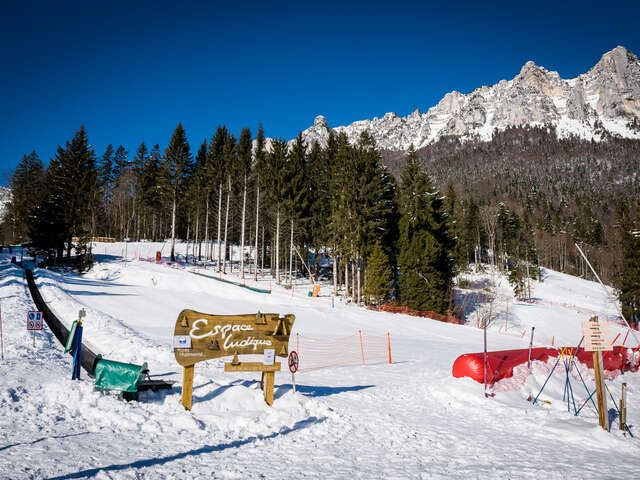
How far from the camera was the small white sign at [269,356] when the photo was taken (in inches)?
288

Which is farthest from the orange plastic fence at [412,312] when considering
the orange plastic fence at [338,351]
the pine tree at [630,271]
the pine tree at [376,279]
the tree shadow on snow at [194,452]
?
the tree shadow on snow at [194,452]

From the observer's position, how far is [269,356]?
7363mm

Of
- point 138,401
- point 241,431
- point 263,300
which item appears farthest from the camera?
point 263,300

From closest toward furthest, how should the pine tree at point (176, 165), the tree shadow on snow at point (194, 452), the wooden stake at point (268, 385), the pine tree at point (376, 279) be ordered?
the tree shadow on snow at point (194, 452) < the wooden stake at point (268, 385) < the pine tree at point (376, 279) < the pine tree at point (176, 165)

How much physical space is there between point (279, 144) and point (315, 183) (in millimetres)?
7074

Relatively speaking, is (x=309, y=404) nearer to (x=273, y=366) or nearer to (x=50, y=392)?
(x=273, y=366)

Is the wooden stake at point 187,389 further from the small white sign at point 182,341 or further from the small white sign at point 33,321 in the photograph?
the small white sign at point 33,321

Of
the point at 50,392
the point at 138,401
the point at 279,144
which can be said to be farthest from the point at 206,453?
the point at 279,144

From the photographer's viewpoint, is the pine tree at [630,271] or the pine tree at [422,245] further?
the pine tree at [630,271]

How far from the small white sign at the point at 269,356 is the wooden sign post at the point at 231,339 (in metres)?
0.02

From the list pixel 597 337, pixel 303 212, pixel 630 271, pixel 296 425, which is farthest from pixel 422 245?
pixel 296 425

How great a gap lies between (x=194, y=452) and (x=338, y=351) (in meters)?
10.9

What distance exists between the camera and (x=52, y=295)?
21.3 meters

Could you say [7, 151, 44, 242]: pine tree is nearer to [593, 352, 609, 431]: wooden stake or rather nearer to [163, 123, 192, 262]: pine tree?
[163, 123, 192, 262]: pine tree
